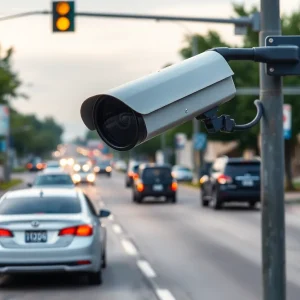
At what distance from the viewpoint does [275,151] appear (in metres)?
5.35

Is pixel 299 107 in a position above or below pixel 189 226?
above

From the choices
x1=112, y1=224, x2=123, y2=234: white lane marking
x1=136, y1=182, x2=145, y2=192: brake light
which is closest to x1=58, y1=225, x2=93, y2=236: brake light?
x1=112, y1=224, x2=123, y2=234: white lane marking

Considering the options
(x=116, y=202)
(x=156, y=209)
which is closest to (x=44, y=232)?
(x=156, y=209)

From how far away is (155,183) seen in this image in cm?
3928

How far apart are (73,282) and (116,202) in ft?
86.8

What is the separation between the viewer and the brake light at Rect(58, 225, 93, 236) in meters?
12.5

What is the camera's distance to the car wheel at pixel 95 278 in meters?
13.0

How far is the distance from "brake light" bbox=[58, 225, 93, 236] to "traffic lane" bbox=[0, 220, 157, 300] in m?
0.77

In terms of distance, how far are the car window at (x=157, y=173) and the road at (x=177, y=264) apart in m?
10.2

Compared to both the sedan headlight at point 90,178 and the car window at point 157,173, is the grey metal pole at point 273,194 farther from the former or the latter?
the sedan headlight at point 90,178

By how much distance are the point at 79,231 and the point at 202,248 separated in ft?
23.2

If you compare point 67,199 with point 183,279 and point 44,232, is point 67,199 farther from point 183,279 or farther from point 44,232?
point 183,279

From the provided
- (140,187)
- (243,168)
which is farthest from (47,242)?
(140,187)

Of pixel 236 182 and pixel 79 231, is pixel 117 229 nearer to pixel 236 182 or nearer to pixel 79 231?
pixel 236 182
